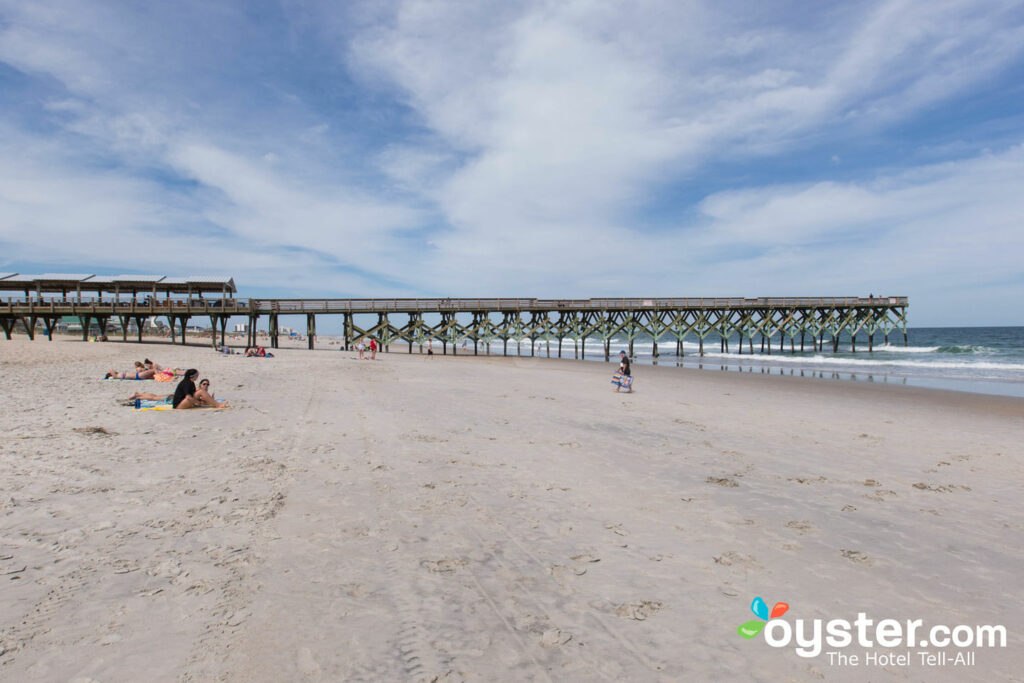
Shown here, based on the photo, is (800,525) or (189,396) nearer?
(800,525)

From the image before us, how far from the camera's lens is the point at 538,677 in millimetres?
2611

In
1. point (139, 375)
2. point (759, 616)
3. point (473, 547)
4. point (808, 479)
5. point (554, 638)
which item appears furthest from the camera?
point (139, 375)

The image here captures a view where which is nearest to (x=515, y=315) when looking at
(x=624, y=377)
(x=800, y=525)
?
(x=624, y=377)

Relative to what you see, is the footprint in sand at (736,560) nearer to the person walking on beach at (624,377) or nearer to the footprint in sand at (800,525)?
the footprint in sand at (800,525)

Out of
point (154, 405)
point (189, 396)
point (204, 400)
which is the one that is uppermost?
point (189, 396)

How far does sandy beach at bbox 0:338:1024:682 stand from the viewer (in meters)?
2.77

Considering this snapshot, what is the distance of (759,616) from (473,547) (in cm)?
225

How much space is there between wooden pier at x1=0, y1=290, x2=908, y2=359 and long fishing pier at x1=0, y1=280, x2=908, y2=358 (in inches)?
2.9

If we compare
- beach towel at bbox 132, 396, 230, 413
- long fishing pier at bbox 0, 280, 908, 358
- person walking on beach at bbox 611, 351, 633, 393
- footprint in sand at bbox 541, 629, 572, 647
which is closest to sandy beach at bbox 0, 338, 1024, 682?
footprint in sand at bbox 541, 629, 572, 647

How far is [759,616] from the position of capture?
3291 millimetres

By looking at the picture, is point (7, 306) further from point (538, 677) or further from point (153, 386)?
point (538, 677)

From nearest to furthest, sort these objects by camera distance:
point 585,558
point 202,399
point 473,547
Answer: point 585,558 → point 473,547 → point 202,399

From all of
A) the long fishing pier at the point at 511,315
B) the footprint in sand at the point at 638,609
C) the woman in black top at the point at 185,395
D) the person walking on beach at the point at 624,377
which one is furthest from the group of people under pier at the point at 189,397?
the long fishing pier at the point at 511,315

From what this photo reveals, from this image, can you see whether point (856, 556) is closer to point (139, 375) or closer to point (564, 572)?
point (564, 572)
